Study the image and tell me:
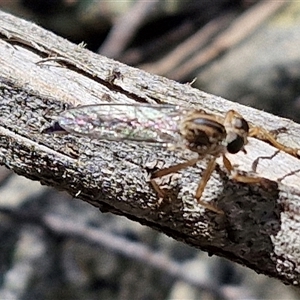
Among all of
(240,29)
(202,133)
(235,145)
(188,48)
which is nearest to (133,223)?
(188,48)

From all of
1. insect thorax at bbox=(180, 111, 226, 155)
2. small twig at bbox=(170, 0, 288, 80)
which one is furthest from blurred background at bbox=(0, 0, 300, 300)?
insect thorax at bbox=(180, 111, 226, 155)

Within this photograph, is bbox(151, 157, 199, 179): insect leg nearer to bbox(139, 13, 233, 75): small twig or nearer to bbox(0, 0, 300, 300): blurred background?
bbox(0, 0, 300, 300): blurred background

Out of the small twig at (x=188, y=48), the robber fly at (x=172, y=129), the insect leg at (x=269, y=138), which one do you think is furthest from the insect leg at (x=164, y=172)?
the small twig at (x=188, y=48)

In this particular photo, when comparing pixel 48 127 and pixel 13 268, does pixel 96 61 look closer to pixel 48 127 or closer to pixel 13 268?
pixel 48 127

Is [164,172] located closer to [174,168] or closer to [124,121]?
[174,168]

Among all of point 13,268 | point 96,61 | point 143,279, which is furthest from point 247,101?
point 96,61

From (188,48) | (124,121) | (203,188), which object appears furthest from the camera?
(188,48)

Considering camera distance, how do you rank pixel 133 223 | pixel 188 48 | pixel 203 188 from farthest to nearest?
pixel 188 48 → pixel 133 223 → pixel 203 188

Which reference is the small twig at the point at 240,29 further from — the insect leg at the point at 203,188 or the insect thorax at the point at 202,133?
the insect leg at the point at 203,188
